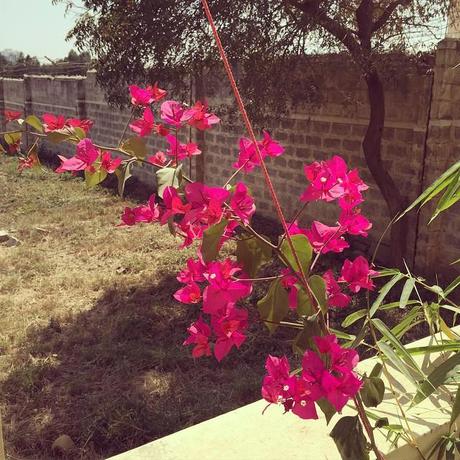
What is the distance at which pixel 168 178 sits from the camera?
3.42ft

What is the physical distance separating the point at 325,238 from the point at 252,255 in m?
0.18

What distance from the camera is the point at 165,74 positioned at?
518cm

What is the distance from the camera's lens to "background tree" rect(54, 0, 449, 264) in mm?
4707

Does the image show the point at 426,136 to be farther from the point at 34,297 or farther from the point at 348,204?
the point at 348,204

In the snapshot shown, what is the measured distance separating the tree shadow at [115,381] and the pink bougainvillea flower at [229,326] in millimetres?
2105

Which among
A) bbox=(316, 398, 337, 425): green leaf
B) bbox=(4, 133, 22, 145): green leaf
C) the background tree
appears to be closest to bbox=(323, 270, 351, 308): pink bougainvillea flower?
bbox=(316, 398, 337, 425): green leaf

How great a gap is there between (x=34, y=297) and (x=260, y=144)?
13.5ft

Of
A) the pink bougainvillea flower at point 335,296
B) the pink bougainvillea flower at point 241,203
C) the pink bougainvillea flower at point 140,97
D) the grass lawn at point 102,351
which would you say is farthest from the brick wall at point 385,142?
the pink bougainvillea flower at point 241,203

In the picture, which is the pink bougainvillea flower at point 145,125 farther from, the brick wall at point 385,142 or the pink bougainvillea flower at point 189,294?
the brick wall at point 385,142

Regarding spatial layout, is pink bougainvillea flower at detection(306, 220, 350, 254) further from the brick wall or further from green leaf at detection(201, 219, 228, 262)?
the brick wall

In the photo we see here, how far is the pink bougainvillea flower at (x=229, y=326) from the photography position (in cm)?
103

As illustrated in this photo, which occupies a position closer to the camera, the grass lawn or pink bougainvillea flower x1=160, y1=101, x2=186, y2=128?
pink bougainvillea flower x1=160, y1=101, x2=186, y2=128

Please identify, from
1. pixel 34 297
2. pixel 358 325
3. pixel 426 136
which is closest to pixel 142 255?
pixel 34 297

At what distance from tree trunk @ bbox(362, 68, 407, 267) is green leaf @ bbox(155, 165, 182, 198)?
4163 millimetres
